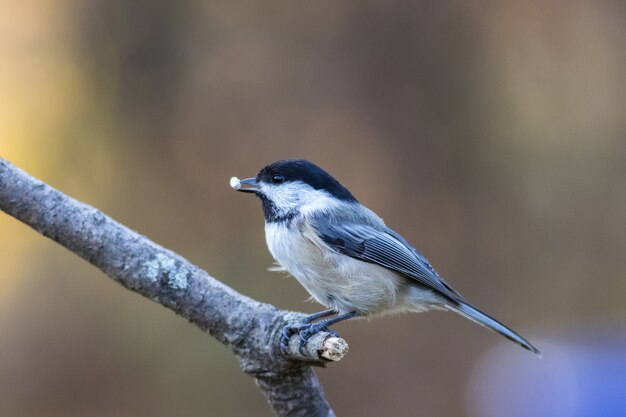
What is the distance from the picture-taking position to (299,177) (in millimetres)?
1726

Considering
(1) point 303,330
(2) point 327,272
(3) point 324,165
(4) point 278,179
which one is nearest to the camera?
(1) point 303,330

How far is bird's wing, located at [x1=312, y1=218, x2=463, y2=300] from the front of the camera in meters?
1.67

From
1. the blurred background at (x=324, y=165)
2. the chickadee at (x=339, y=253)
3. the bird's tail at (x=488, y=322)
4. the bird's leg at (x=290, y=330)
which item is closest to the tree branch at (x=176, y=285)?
the bird's leg at (x=290, y=330)

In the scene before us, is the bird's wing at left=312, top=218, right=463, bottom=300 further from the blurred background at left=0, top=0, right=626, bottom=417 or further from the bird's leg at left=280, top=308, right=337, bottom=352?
the blurred background at left=0, top=0, right=626, bottom=417

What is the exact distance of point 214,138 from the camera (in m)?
3.20

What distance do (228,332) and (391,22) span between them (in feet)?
7.10

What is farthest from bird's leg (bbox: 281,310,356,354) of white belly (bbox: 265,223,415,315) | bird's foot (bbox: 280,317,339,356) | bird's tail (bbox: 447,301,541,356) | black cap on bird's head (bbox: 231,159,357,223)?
bird's tail (bbox: 447,301,541,356)

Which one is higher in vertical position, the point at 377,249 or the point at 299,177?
the point at 299,177

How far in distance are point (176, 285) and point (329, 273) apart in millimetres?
374

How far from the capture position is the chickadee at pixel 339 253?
164cm

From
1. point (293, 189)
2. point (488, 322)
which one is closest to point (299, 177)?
point (293, 189)

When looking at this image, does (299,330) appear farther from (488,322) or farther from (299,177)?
(488,322)

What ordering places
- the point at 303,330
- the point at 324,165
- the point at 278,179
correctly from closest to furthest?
the point at 303,330 → the point at 278,179 → the point at 324,165

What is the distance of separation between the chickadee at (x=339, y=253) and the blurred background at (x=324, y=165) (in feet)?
4.13
